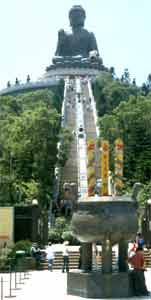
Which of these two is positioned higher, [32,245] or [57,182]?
[57,182]

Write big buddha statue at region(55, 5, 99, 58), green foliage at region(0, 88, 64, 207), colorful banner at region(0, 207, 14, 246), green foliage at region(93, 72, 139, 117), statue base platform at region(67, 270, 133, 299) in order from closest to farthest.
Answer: statue base platform at region(67, 270, 133, 299) < colorful banner at region(0, 207, 14, 246) < green foliage at region(0, 88, 64, 207) < green foliage at region(93, 72, 139, 117) < big buddha statue at region(55, 5, 99, 58)

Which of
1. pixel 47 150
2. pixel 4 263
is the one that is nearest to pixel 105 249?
pixel 4 263

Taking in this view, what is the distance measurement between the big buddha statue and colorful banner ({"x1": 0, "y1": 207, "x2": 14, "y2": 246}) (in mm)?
67645

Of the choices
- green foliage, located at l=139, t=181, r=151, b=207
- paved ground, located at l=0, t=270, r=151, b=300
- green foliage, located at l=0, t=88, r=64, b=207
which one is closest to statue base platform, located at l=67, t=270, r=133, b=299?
paved ground, located at l=0, t=270, r=151, b=300

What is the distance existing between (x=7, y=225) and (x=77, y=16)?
223 feet

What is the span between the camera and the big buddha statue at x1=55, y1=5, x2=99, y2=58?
3661 inches

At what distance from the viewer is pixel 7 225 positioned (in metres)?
28.2

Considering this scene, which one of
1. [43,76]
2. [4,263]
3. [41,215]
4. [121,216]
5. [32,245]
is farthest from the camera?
[43,76]

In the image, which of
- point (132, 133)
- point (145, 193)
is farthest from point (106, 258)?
point (132, 133)

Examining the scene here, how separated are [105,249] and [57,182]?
35.7 m

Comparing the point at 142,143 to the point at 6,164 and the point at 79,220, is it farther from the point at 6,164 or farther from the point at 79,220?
the point at 79,220

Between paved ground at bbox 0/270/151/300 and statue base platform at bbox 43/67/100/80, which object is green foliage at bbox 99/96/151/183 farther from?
statue base platform at bbox 43/67/100/80

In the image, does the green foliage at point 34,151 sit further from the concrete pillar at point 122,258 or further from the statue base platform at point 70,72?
the statue base platform at point 70,72

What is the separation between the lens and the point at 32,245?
1070 inches
